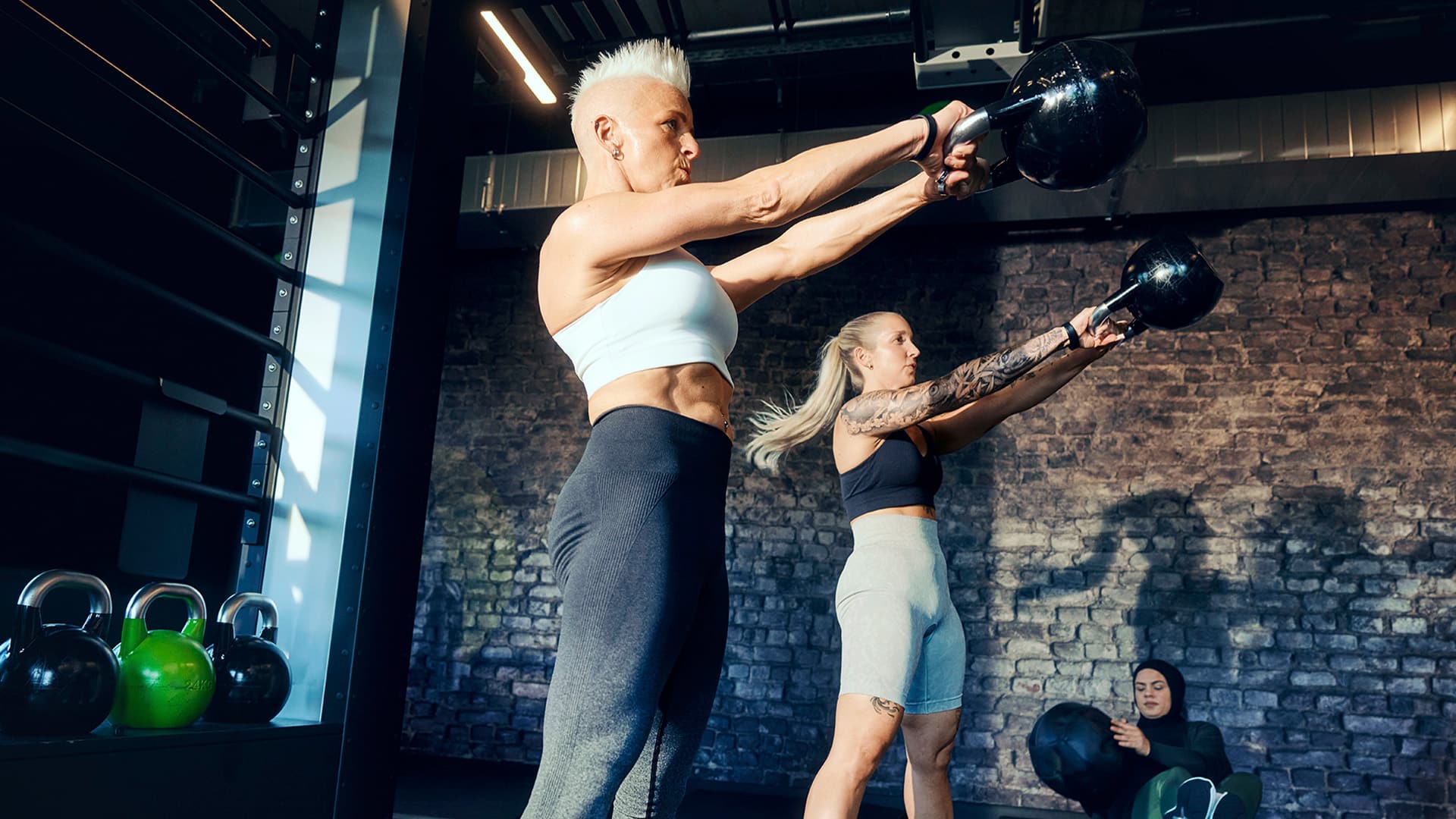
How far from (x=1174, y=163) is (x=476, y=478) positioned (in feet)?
13.3

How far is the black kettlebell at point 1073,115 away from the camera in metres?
1.55

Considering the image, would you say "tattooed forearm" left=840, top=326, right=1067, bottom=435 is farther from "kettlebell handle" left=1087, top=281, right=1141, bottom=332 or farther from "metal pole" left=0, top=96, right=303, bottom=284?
"metal pole" left=0, top=96, right=303, bottom=284

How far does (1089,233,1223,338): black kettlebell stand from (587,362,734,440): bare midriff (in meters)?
1.45

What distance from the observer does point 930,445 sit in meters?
2.90

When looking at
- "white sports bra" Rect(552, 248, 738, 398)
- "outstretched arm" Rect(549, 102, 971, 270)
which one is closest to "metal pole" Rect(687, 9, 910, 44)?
"outstretched arm" Rect(549, 102, 971, 270)

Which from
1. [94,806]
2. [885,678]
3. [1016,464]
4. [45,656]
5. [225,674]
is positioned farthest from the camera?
[1016,464]

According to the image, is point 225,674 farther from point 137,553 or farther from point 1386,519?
point 1386,519

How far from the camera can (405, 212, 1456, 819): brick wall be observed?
4.51 meters

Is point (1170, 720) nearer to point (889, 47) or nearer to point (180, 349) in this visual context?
point (889, 47)

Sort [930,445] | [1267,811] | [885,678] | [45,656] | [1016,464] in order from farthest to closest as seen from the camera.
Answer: [1016,464]
[1267,811]
[930,445]
[885,678]
[45,656]

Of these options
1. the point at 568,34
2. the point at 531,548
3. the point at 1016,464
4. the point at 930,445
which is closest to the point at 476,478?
the point at 531,548

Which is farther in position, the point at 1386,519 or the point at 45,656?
the point at 1386,519

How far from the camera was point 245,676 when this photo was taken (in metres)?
1.72

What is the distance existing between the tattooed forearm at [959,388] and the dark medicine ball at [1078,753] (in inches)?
69.0
